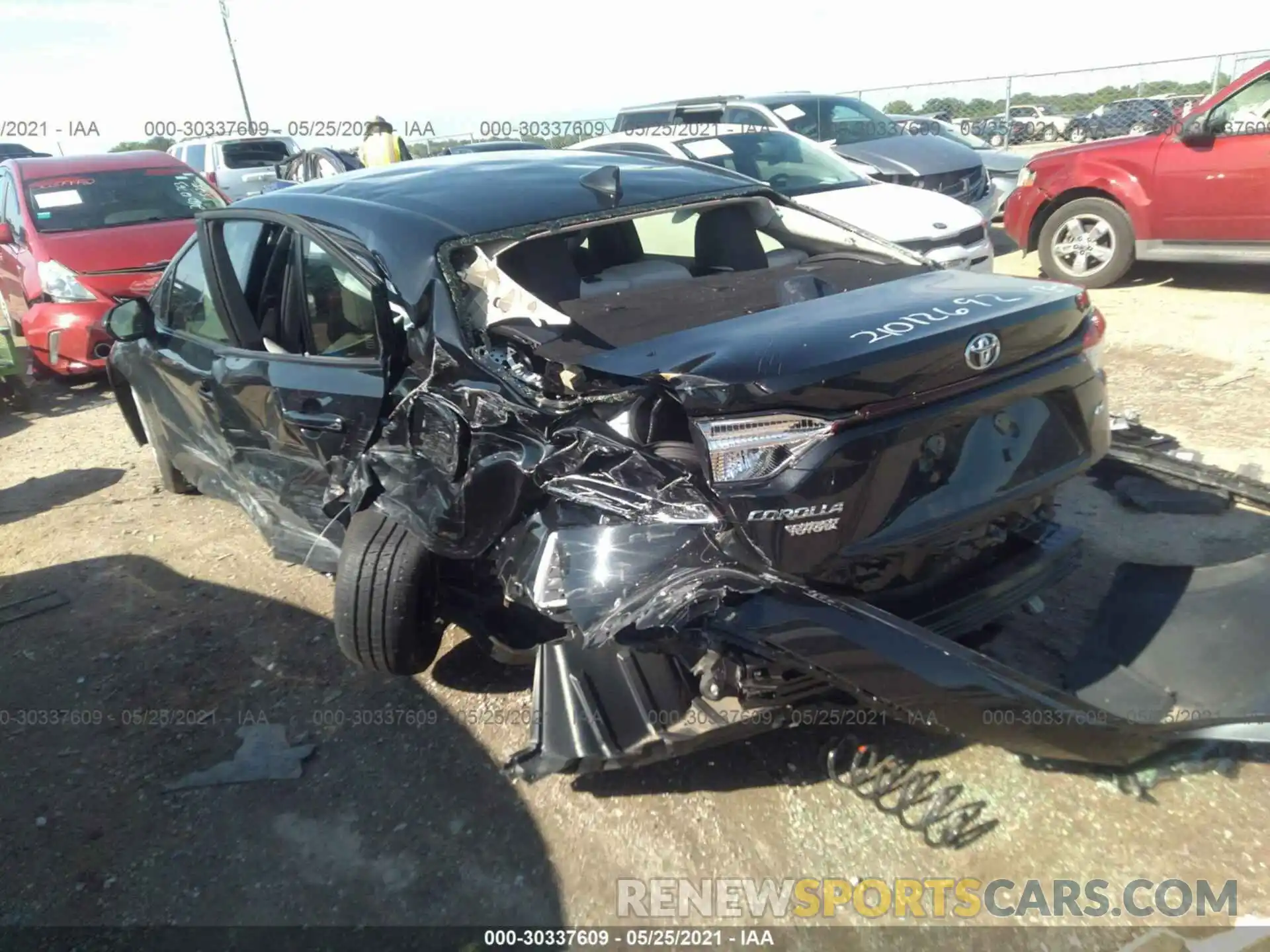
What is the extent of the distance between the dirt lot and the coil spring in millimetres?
37

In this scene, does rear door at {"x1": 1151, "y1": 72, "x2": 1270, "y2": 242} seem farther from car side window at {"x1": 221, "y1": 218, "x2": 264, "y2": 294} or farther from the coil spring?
car side window at {"x1": 221, "y1": 218, "x2": 264, "y2": 294}

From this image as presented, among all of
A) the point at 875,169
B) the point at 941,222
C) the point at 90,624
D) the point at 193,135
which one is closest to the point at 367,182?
the point at 90,624

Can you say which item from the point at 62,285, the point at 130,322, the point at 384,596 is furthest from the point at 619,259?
the point at 62,285

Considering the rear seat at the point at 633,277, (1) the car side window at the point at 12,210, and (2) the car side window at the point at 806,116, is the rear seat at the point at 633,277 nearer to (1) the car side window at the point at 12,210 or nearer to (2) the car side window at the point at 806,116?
(1) the car side window at the point at 12,210

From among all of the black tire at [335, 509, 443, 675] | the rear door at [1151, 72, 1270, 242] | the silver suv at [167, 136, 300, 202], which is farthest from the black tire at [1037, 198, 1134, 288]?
the silver suv at [167, 136, 300, 202]

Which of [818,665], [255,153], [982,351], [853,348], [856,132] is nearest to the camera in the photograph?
[818,665]

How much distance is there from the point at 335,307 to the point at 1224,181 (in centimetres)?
702

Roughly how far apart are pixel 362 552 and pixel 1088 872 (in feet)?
7.44

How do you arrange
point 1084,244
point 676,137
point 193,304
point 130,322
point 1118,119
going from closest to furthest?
1. point 193,304
2. point 130,322
3. point 1084,244
4. point 676,137
5. point 1118,119

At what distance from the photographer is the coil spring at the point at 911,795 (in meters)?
2.57

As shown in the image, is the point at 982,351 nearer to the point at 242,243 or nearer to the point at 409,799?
the point at 409,799

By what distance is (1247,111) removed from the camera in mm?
7426

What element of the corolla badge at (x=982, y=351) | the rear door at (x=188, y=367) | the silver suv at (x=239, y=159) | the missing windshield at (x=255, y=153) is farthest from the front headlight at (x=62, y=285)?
the missing windshield at (x=255, y=153)

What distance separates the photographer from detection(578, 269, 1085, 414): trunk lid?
7.50 feet
